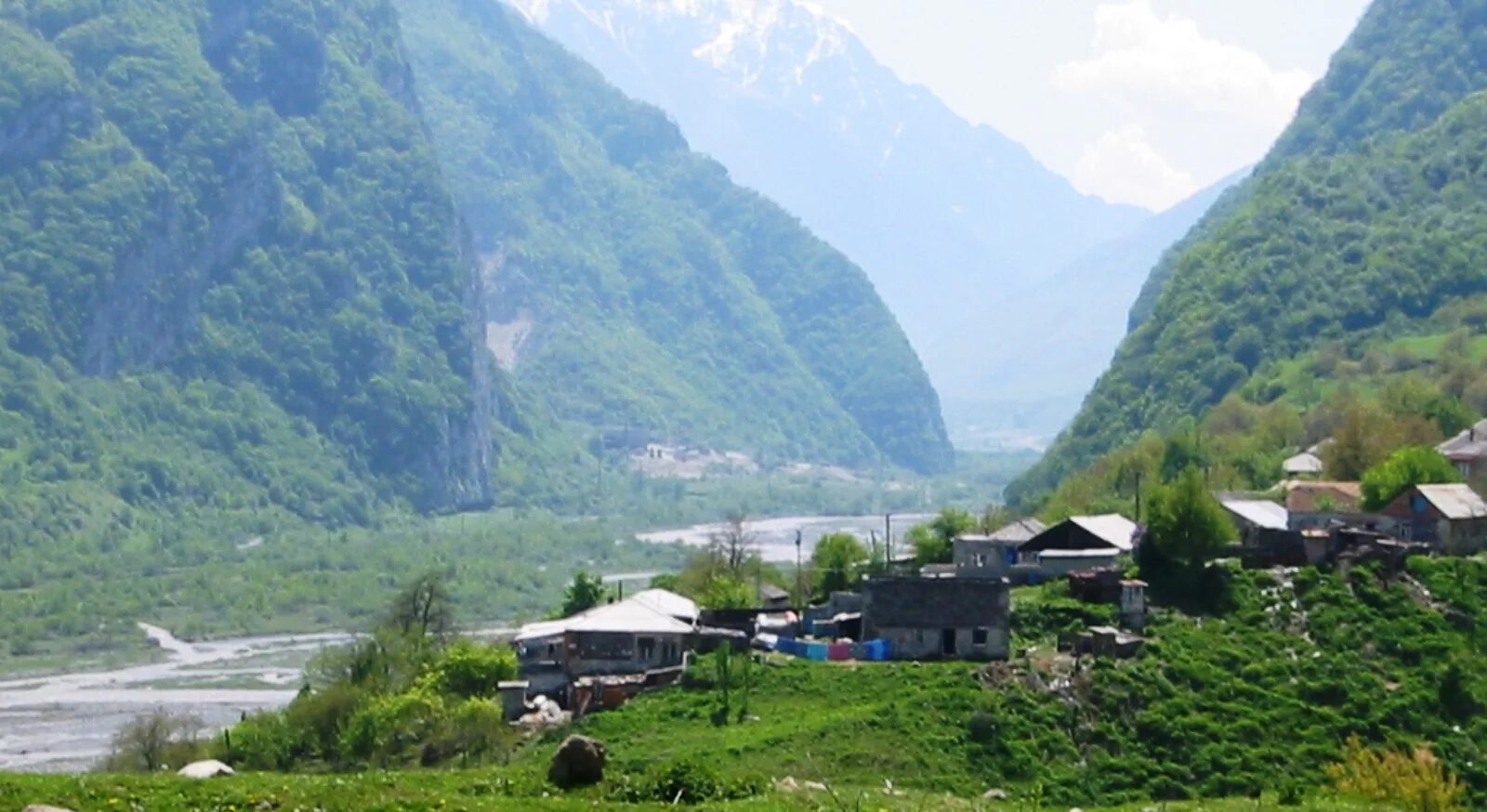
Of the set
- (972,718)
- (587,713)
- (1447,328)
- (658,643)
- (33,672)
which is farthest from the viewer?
(1447,328)

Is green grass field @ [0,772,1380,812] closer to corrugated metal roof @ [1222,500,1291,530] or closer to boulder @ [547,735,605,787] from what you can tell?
boulder @ [547,735,605,787]

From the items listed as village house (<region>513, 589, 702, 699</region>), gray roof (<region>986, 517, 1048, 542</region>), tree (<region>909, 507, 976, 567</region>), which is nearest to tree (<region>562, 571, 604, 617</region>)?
tree (<region>909, 507, 976, 567</region>)

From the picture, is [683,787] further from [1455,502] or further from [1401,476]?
[1401,476]

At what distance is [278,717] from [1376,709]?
39.6 meters

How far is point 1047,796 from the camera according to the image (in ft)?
194

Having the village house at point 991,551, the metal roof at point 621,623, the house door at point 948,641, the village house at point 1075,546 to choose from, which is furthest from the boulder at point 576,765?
the village house at point 991,551

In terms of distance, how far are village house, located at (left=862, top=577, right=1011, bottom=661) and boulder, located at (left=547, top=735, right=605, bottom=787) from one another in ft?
110

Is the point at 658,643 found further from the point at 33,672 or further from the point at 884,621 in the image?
the point at 33,672

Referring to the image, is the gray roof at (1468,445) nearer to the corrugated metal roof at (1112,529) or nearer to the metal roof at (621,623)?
the corrugated metal roof at (1112,529)

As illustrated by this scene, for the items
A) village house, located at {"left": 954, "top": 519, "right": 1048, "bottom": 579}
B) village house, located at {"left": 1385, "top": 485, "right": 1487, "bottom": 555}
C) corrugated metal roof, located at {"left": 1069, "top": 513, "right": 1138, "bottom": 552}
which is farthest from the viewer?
village house, located at {"left": 954, "top": 519, "right": 1048, "bottom": 579}

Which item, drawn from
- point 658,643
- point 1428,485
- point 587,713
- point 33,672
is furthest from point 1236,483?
point 33,672

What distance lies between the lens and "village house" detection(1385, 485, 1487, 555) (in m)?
85.2

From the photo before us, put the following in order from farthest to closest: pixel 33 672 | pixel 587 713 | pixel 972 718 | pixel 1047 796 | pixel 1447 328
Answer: pixel 1447 328, pixel 33 672, pixel 587 713, pixel 972 718, pixel 1047 796

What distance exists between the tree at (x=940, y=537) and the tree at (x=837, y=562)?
2653 millimetres
